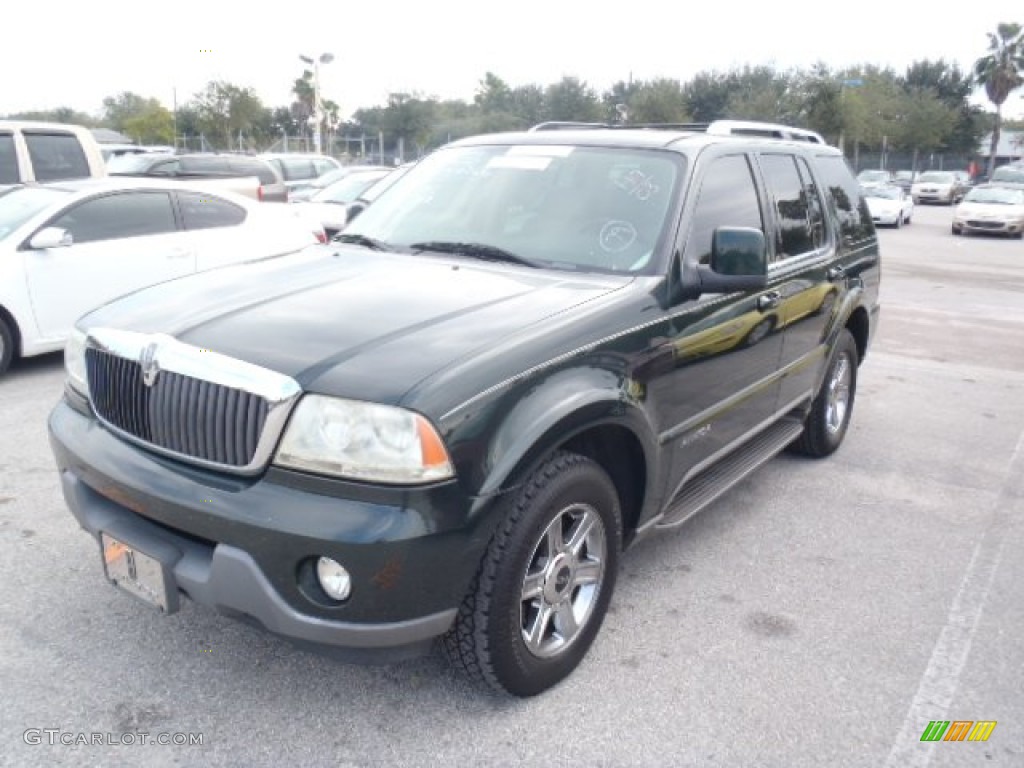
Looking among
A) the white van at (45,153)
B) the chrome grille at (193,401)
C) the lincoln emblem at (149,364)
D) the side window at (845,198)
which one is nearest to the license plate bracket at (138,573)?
the chrome grille at (193,401)

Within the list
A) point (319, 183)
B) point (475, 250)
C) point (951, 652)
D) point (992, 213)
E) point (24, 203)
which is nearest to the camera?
point (951, 652)

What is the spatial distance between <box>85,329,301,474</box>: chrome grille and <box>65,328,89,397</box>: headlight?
25 cm

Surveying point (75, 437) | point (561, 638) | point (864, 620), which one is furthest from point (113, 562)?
point (864, 620)

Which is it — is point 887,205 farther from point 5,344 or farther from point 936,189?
point 5,344

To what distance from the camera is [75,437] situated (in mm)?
3043

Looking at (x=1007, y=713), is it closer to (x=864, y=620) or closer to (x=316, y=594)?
(x=864, y=620)

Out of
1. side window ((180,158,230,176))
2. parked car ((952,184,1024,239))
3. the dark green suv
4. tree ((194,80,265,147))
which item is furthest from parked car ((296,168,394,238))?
tree ((194,80,265,147))

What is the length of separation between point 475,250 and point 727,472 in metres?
1.52

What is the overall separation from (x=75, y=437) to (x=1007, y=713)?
10.7 feet

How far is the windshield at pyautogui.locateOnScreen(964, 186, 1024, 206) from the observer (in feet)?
79.6

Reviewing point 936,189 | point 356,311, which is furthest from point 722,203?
point 936,189

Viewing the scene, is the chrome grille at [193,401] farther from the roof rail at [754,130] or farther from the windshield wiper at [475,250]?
the roof rail at [754,130]

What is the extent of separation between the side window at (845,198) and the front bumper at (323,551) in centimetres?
355

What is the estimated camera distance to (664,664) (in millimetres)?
3213
